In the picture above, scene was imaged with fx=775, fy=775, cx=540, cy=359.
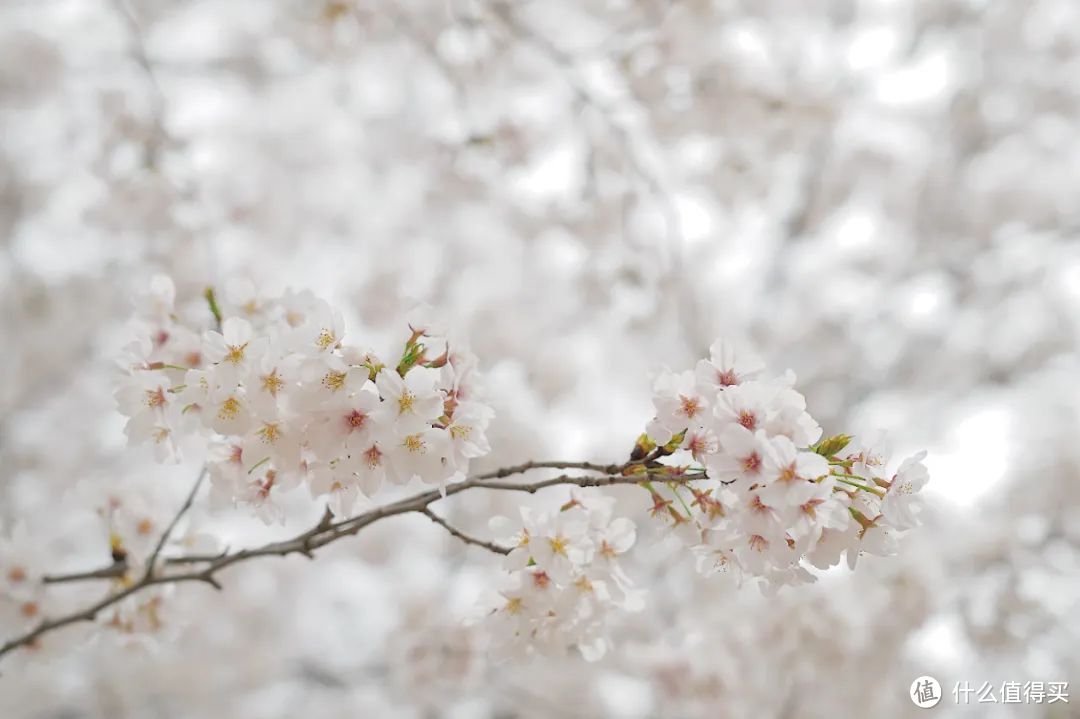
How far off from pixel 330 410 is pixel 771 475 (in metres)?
0.57

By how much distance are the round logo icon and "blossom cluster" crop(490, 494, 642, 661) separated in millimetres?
1813

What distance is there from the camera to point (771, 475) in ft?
3.15

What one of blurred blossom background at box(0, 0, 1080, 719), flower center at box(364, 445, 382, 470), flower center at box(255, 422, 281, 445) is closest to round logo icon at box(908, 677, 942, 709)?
blurred blossom background at box(0, 0, 1080, 719)

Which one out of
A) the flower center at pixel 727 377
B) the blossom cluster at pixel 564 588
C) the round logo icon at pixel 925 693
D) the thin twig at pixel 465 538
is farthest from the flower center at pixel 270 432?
the round logo icon at pixel 925 693

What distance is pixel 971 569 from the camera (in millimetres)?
3654

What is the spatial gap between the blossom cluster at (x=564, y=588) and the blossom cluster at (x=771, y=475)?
17cm

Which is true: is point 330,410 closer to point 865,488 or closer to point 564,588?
point 564,588

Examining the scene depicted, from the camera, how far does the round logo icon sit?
2535 mm

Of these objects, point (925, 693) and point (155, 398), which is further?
point (925, 693)

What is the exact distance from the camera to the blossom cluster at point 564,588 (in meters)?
1.19

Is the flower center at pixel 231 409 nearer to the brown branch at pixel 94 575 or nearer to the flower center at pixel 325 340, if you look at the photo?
the flower center at pixel 325 340

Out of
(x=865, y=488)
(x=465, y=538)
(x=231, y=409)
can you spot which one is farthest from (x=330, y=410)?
(x=865, y=488)

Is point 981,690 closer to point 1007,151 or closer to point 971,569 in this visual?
point 971,569

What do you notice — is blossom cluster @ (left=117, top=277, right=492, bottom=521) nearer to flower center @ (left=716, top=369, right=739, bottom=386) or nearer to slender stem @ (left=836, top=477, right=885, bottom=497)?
flower center @ (left=716, top=369, right=739, bottom=386)
